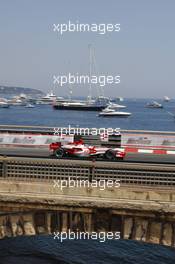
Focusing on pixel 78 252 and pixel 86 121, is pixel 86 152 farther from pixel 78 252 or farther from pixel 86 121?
pixel 86 121

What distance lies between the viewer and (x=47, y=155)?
25.4 meters

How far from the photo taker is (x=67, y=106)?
162875 mm

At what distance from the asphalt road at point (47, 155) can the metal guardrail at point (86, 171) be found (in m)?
7.94

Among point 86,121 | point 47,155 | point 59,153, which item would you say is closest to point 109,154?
point 59,153

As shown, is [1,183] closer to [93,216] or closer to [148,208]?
[93,216]

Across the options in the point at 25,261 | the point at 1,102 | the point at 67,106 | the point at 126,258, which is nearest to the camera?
the point at 25,261

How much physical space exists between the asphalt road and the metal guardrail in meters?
7.94

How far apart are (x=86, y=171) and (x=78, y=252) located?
756cm

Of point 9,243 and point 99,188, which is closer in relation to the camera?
point 99,188

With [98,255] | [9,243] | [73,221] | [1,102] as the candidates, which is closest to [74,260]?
[98,255]

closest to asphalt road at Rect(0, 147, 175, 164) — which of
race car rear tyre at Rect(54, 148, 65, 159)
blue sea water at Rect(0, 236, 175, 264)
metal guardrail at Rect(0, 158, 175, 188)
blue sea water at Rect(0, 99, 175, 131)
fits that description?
race car rear tyre at Rect(54, 148, 65, 159)

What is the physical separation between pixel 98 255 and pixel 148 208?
8192 millimetres

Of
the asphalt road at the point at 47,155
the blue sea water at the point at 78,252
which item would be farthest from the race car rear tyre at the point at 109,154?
the blue sea water at the point at 78,252

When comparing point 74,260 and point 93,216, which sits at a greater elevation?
point 93,216
